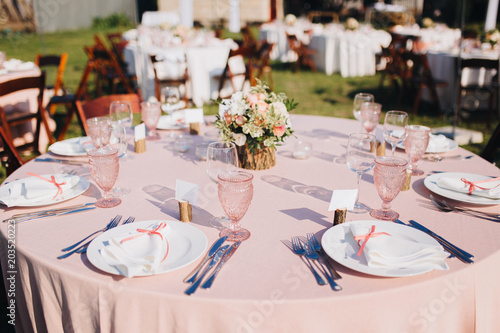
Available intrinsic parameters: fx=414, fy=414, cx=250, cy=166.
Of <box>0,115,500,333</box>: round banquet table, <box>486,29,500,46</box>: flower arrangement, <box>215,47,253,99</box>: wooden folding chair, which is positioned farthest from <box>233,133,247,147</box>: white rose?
<box>486,29,500,46</box>: flower arrangement

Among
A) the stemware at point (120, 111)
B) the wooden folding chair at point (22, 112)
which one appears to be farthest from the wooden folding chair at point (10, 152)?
the stemware at point (120, 111)

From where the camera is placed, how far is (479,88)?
596 centimetres

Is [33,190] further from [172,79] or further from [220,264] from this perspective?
[172,79]

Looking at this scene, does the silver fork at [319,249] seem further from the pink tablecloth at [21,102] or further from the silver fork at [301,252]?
the pink tablecloth at [21,102]

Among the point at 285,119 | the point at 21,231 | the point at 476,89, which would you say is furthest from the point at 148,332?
the point at 476,89

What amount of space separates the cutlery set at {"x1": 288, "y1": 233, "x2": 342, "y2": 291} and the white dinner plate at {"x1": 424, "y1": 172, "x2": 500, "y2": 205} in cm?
60

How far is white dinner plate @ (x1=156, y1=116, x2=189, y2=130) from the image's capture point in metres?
2.54

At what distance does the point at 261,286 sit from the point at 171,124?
1711 millimetres

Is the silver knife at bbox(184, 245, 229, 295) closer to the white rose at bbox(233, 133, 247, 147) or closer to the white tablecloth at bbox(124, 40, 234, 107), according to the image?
the white rose at bbox(233, 133, 247, 147)

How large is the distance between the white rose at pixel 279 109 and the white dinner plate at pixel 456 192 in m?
0.65

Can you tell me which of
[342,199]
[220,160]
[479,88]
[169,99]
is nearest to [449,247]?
[342,199]

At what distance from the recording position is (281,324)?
102cm

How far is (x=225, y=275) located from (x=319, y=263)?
0.88ft

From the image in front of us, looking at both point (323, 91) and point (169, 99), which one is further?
point (323, 91)
